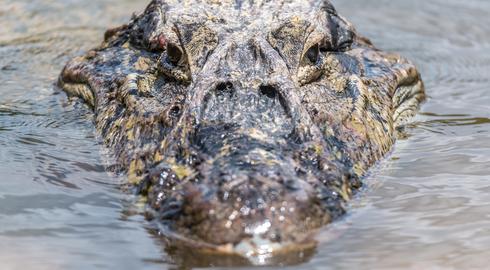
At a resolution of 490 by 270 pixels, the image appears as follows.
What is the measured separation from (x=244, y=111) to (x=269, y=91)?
275 millimetres

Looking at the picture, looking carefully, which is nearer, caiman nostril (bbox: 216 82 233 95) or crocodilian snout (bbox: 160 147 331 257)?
crocodilian snout (bbox: 160 147 331 257)

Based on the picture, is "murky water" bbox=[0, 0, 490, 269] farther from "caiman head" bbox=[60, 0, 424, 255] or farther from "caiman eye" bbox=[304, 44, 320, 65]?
"caiman eye" bbox=[304, 44, 320, 65]

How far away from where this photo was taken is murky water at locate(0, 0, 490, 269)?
14.7 feet

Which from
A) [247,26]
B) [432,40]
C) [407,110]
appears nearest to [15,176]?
[247,26]

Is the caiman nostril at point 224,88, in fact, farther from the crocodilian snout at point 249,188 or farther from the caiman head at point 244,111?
the crocodilian snout at point 249,188

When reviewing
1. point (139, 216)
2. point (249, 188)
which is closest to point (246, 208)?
point (249, 188)

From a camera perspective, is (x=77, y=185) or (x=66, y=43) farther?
(x=66, y=43)

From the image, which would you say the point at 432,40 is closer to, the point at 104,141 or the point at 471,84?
the point at 471,84

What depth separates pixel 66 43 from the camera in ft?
30.9

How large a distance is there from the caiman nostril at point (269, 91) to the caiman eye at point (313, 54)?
77 centimetres

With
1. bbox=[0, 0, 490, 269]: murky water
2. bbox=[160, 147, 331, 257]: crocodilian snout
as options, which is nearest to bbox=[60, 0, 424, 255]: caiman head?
bbox=[160, 147, 331, 257]: crocodilian snout

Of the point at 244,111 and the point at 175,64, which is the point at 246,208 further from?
the point at 175,64

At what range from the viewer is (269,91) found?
17.5 ft

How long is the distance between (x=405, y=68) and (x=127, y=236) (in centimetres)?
330
